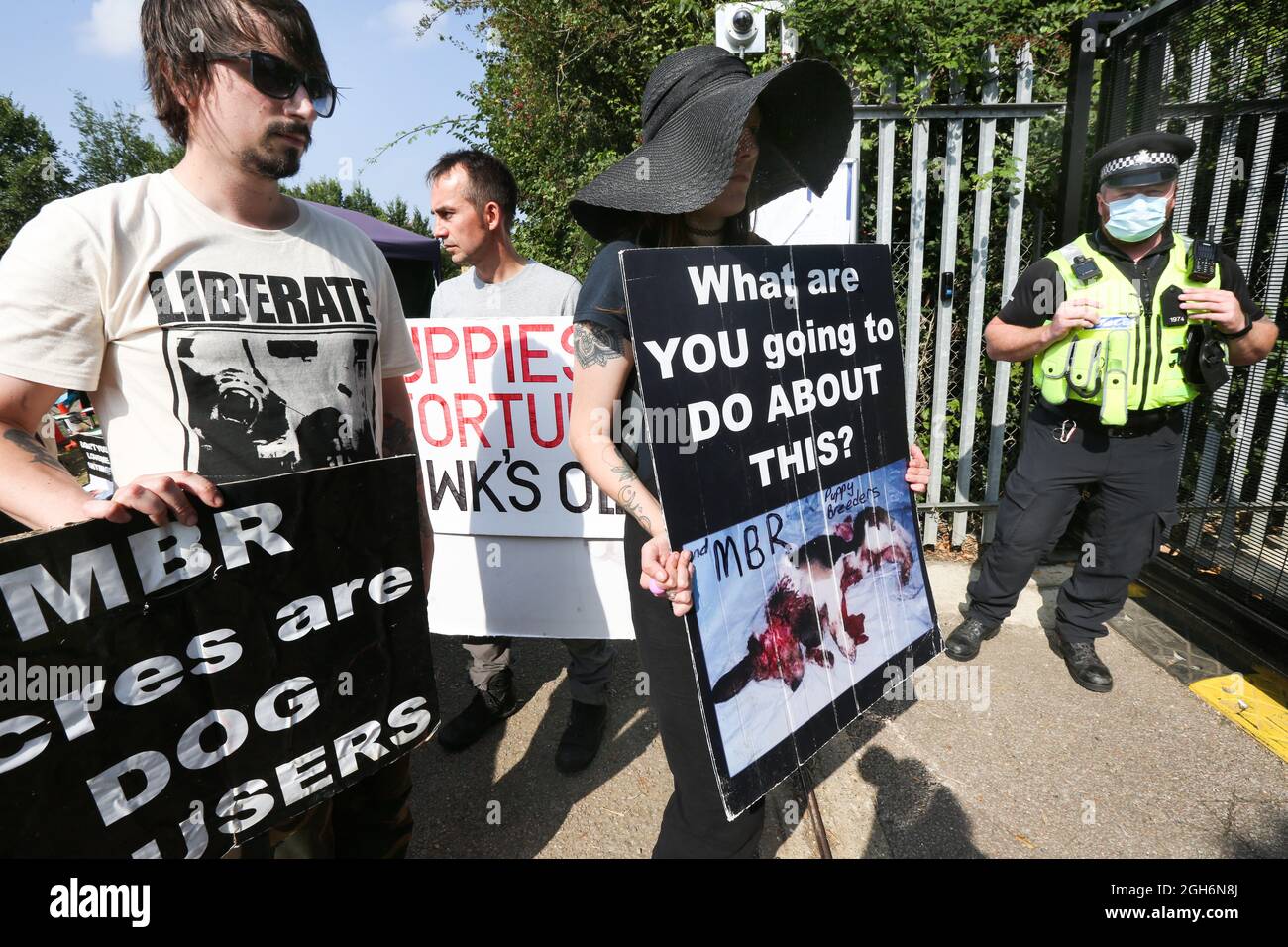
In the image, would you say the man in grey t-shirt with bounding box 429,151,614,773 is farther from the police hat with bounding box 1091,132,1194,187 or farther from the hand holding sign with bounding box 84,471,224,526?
the police hat with bounding box 1091,132,1194,187

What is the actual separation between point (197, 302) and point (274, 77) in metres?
0.47

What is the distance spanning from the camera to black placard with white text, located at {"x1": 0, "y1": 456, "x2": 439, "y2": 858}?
108 centimetres

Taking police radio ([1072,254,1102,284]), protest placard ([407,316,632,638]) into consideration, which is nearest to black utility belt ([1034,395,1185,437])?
police radio ([1072,254,1102,284])

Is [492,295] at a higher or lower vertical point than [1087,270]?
higher

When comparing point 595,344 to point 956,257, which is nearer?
point 595,344

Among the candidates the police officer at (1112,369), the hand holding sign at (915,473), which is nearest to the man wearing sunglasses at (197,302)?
the hand holding sign at (915,473)

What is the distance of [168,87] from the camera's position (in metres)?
1.36

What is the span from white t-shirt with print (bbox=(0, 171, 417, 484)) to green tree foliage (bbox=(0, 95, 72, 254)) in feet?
97.9

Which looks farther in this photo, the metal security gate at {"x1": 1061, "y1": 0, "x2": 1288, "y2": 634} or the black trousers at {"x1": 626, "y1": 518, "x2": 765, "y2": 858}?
the metal security gate at {"x1": 1061, "y1": 0, "x2": 1288, "y2": 634}

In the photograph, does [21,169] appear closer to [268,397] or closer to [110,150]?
[110,150]

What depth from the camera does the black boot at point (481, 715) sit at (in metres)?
2.68

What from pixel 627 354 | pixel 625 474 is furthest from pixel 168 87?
pixel 625 474

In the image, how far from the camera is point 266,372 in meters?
1.43

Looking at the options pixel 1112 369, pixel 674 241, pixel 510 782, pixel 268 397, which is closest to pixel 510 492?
pixel 510 782
